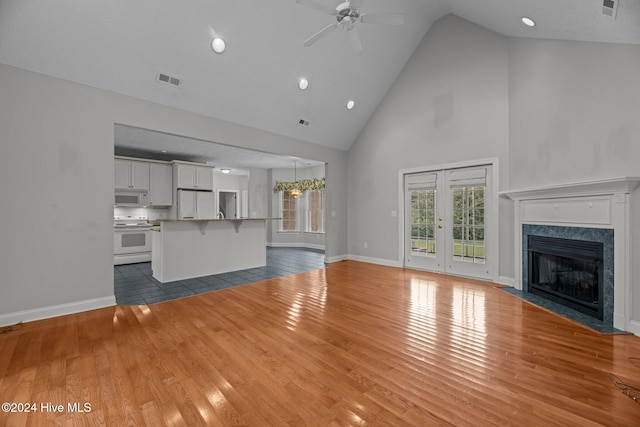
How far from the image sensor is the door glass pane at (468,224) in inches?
193

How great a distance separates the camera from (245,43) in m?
3.80

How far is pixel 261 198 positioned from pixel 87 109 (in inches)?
264

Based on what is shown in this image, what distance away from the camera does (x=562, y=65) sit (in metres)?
3.51

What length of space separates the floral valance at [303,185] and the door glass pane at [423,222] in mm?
3782

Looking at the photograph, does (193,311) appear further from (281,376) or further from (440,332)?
(440,332)

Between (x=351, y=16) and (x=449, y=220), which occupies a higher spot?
(x=351, y=16)

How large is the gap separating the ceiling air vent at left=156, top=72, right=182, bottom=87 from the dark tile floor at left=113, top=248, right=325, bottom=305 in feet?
9.91

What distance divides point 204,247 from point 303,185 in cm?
473

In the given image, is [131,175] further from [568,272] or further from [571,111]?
[568,272]

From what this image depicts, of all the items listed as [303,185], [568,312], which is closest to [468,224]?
[568,312]

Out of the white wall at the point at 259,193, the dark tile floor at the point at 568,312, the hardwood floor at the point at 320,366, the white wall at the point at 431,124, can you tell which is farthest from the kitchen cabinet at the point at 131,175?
the dark tile floor at the point at 568,312

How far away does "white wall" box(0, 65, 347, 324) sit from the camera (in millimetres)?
2994

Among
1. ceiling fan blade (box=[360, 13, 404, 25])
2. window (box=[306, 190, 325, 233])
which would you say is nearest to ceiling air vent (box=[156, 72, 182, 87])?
ceiling fan blade (box=[360, 13, 404, 25])

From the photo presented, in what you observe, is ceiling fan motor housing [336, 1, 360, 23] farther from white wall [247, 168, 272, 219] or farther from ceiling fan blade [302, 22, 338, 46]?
white wall [247, 168, 272, 219]
